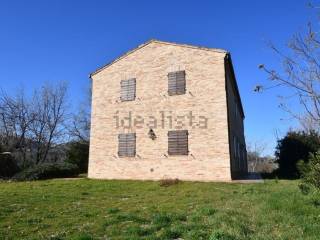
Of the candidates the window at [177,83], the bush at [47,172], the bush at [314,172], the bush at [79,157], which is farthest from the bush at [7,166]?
the bush at [314,172]

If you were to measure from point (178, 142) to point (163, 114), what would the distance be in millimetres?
1997

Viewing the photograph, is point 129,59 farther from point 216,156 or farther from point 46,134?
point 46,134

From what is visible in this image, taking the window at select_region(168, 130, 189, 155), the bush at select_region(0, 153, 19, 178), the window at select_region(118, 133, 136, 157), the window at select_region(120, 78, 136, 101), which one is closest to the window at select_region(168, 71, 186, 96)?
the window at select_region(168, 130, 189, 155)

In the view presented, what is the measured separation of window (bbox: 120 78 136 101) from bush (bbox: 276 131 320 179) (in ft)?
38.4

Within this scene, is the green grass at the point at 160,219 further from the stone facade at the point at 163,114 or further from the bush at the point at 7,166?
the bush at the point at 7,166

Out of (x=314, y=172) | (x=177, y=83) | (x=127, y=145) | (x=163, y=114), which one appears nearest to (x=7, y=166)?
(x=127, y=145)

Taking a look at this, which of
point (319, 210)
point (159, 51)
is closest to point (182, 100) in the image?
point (159, 51)

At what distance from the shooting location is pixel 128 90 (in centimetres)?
2231

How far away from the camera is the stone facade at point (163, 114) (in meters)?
19.1

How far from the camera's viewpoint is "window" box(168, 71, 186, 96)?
67.2ft

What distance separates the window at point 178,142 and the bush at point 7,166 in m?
12.7

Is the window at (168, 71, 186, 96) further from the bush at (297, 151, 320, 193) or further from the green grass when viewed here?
the bush at (297, 151, 320, 193)

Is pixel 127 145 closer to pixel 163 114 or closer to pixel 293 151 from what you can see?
pixel 163 114

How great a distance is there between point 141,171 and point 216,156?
15.7 feet
